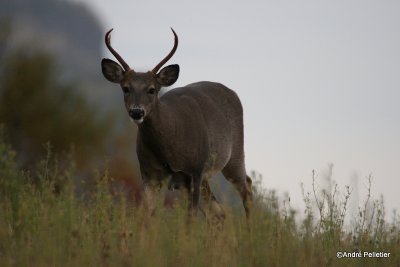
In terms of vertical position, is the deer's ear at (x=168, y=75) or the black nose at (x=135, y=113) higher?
the deer's ear at (x=168, y=75)

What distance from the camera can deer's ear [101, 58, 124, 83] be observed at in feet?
32.1

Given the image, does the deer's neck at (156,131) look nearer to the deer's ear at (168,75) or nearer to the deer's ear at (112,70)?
the deer's ear at (168,75)

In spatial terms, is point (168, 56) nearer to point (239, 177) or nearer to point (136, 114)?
point (136, 114)

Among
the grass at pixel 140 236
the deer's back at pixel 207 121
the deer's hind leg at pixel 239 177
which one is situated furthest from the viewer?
the deer's hind leg at pixel 239 177

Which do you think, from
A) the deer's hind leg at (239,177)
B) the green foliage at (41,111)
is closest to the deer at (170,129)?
the deer's hind leg at (239,177)

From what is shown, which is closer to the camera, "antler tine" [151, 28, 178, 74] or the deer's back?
the deer's back

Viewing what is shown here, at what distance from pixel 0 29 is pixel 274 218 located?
27532 mm

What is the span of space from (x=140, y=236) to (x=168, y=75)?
328cm

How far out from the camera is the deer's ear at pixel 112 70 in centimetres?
980

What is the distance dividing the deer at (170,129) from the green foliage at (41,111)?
70.3 feet

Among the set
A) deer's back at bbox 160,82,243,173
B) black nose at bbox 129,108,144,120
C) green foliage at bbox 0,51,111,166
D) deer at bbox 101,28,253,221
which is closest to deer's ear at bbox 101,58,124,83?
deer at bbox 101,28,253,221

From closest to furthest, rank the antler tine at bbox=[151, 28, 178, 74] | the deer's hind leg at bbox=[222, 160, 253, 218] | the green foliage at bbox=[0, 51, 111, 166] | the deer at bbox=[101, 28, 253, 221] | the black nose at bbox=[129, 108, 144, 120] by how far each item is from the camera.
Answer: the black nose at bbox=[129, 108, 144, 120]
the deer at bbox=[101, 28, 253, 221]
the antler tine at bbox=[151, 28, 178, 74]
the deer's hind leg at bbox=[222, 160, 253, 218]
the green foliage at bbox=[0, 51, 111, 166]

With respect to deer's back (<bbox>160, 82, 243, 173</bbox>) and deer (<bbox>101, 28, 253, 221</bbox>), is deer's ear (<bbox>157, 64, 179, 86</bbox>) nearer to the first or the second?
deer (<bbox>101, 28, 253, 221</bbox>)

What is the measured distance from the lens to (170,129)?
31.5 ft
